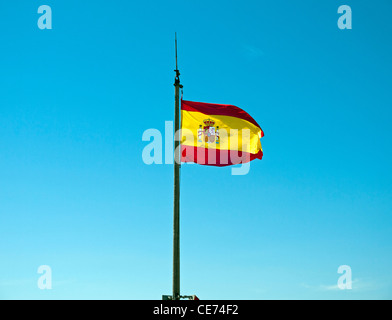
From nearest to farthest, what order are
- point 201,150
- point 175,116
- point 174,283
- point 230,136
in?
1. point 174,283
2. point 175,116
3. point 201,150
4. point 230,136

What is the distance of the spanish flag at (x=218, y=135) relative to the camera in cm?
2134

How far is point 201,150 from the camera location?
2139 cm

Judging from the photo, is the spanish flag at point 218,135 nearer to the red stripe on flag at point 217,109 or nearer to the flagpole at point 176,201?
the red stripe on flag at point 217,109

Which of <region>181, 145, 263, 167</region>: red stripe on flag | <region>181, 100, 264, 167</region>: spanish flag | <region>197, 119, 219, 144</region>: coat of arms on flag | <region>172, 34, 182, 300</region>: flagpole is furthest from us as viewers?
<region>197, 119, 219, 144</region>: coat of arms on flag

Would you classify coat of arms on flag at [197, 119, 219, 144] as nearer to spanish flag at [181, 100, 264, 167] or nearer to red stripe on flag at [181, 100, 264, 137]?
spanish flag at [181, 100, 264, 167]

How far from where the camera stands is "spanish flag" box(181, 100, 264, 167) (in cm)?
2134

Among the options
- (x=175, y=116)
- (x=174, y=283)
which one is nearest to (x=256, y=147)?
(x=175, y=116)

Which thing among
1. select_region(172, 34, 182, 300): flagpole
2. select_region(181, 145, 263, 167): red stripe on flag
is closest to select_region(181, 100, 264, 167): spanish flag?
select_region(181, 145, 263, 167): red stripe on flag

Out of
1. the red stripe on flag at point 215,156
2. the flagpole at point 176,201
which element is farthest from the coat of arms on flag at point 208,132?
the flagpole at point 176,201

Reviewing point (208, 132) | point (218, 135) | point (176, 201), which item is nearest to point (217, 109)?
point (218, 135)
